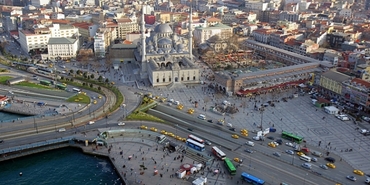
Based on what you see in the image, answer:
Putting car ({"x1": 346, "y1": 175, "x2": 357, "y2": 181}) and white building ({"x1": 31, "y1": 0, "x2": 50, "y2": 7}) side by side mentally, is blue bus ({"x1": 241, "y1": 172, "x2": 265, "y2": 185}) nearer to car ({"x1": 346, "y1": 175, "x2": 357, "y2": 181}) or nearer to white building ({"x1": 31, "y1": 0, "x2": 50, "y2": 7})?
car ({"x1": 346, "y1": 175, "x2": 357, "y2": 181})

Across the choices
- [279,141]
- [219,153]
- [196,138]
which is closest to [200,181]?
[219,153]

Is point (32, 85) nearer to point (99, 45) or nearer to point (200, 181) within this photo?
point (99, 45)

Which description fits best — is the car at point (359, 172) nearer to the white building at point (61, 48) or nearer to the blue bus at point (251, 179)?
the blue bus at point (251, 179)

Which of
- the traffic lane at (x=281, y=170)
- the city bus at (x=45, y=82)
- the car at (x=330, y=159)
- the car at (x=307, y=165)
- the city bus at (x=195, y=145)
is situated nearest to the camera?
the traffic lane at (x=281, y=170)

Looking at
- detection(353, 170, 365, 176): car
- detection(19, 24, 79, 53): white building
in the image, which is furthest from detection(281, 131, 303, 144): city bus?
detection(19, 24, 79, 53): white building

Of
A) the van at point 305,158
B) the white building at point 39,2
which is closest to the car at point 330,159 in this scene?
the van at point 305,158

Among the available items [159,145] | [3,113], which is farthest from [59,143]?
[3,113]
